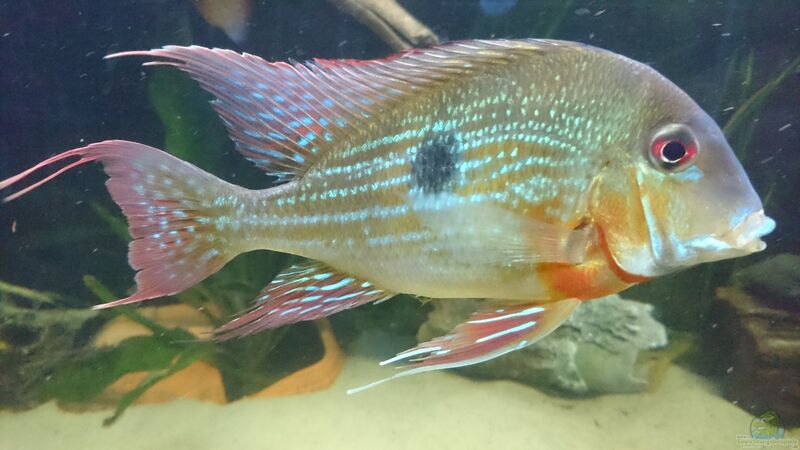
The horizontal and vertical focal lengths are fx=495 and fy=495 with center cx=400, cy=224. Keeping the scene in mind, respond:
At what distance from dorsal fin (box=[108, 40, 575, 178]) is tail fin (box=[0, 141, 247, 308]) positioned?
0.18 meters

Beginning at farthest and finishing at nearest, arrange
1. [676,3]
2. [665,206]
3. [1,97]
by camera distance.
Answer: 1. [676,3]
2. [1,97]
3. [665,206]

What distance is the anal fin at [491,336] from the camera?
42.5 inches

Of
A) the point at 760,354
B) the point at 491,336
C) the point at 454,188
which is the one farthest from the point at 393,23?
the point at 760,354

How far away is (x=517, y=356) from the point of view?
131 inches

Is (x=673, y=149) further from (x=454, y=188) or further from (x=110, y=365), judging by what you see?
(x=110, y=365)

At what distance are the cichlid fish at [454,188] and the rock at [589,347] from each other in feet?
6.79

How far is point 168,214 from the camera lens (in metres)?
1.42

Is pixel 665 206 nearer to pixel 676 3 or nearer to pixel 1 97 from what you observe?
pixel 1 97

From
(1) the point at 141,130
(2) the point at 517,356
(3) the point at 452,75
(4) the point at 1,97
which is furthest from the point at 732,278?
(4) the point at 1,97

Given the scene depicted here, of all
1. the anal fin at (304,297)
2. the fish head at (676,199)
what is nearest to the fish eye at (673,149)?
the fish head at (676,199)

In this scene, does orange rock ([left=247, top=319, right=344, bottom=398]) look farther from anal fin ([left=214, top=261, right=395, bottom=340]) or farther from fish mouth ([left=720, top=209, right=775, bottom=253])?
fish mouth ([left=720, top=209, right=775, bottom=253])

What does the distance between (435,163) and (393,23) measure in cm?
269

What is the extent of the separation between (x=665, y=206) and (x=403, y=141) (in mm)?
636

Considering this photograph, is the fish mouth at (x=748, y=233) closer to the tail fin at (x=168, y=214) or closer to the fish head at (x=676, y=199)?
the fish head at (x=676, y=199)
